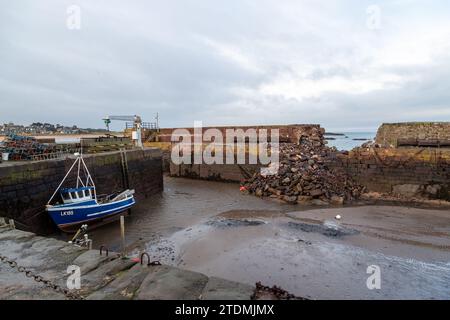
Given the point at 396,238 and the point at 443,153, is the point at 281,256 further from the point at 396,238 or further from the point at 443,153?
the point at 443,153

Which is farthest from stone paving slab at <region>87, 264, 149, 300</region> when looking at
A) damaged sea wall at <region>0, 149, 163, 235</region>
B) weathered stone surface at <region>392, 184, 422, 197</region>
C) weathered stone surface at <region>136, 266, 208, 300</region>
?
weathered stone surface at <region>392, 184, 422, 197</region>

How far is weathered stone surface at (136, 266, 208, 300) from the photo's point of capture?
133 inches

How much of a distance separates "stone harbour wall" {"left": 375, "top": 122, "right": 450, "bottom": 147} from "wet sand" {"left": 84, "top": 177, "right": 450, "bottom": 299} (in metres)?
10.2

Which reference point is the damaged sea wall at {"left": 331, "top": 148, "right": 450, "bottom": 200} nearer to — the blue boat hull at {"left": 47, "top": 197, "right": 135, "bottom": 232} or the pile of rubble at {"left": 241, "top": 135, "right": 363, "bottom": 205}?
the pile of rubble at {"left": 241, "top": 135, "right": 363, "bottom": 205}

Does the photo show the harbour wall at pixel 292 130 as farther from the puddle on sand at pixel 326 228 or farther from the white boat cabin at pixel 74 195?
the white boat cabin at pixel 74 195

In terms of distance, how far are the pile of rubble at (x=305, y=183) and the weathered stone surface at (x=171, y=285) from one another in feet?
40.5

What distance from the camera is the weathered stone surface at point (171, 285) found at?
3.39 metres

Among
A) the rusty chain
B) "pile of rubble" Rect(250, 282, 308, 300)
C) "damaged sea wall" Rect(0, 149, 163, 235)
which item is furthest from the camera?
"damaged sea wall" Rect(0, 149, 163, 235)

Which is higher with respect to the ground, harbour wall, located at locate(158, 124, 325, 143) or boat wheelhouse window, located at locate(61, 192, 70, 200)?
harbour wall, located at locate(158, 124, 325, 143)

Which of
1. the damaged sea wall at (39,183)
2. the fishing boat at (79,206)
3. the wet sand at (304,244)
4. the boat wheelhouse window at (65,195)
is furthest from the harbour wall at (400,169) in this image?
the boat wheelhouse window at (65,195)

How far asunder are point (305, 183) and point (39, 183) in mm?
13204
